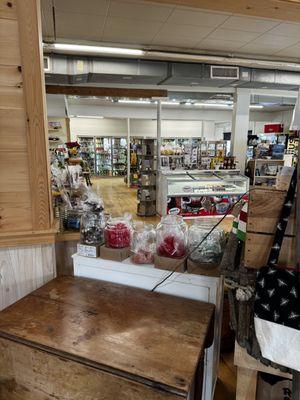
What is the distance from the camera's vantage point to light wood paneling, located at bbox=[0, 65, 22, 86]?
1.49 meters

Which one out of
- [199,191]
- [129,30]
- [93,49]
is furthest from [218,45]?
[199,191]

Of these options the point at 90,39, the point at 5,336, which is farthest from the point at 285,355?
the point at 90,39

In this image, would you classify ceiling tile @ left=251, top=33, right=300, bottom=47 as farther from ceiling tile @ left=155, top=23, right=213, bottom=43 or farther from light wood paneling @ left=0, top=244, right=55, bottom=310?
light wood paneling @ left=0, top=244, right=55, bottom=310

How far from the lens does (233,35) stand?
4062 mm

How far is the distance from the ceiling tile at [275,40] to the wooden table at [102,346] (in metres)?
4.20

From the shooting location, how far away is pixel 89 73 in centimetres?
481

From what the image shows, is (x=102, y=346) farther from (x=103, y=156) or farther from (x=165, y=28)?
(x=103, y=156)

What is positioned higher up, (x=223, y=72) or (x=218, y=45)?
(x=218, y=45)

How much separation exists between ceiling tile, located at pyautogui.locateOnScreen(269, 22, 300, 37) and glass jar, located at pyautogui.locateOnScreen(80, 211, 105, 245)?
143 inches

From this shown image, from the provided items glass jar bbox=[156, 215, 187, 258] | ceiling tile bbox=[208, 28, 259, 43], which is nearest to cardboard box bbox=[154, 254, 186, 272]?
glass jar bbox=[156, 215, 187, 258]

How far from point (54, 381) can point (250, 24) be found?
428cm

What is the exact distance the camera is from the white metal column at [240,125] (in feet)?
21.7

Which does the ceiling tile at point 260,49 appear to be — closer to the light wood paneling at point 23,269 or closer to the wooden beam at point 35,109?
the wooden beam at point 35,109

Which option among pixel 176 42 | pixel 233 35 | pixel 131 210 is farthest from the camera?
pixel 131 210
